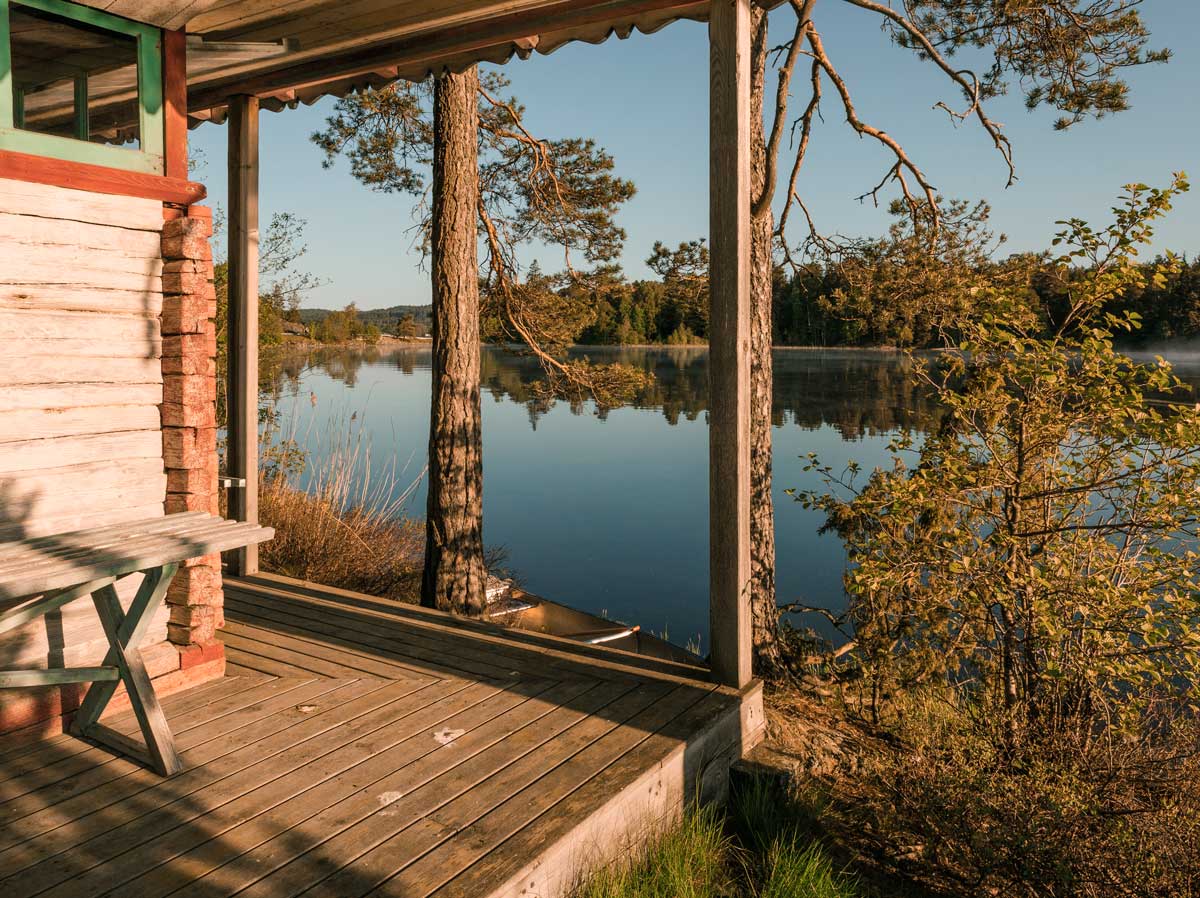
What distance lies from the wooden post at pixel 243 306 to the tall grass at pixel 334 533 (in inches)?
61.5

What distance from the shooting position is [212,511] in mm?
3289

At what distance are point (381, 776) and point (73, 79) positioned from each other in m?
2.61

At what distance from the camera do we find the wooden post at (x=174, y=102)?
307 cm

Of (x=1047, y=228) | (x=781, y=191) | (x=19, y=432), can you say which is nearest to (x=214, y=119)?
(x=19, y=432)

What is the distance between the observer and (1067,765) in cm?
313

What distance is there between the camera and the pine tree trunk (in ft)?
15.2

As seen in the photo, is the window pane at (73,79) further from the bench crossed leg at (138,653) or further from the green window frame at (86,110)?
the bench crossed leg at (138,653)

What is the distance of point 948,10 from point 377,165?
505 centimetres

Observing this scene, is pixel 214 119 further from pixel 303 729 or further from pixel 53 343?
pixel 303 729

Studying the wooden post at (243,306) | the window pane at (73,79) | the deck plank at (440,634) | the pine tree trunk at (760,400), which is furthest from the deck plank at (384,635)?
the window pane at (73,79)

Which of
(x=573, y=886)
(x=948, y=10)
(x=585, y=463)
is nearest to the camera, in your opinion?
(x=573, y=886)

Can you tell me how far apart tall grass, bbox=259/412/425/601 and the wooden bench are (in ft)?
11.8

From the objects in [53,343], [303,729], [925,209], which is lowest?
[303,729]

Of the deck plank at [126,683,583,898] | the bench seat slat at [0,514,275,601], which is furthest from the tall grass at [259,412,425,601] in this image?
the bench seat slat at [0,514,275,601]
